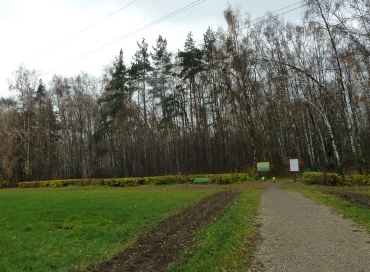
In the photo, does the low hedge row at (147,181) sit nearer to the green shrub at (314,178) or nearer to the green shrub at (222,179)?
the green shrub at (222,179)

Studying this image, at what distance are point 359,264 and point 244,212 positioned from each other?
19.8ft

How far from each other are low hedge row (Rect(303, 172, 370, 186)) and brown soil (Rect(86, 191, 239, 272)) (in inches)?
486

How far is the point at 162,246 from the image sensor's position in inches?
263

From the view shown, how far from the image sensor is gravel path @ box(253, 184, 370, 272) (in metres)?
4.90

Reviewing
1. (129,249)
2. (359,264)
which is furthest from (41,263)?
(359,264)

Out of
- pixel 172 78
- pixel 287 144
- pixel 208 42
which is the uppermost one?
pixel 208 42

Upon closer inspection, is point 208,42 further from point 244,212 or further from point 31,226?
point 31,226

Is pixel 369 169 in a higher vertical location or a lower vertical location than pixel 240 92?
lower

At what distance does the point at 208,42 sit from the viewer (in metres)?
35.2

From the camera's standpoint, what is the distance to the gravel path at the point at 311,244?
4898 millimetres

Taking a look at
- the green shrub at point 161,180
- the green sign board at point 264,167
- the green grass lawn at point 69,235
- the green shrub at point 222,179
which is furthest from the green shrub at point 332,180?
the green shrub at point 161,180

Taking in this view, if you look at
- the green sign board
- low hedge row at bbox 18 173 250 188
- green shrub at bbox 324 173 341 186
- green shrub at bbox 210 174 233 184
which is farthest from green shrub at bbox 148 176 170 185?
green shrub at bbox 324 173 341 186

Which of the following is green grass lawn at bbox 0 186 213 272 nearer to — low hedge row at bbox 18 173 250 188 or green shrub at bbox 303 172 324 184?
green shrub at bbox 303 172 324 184

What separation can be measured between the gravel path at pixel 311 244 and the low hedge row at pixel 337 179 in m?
10.8
